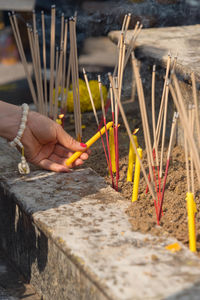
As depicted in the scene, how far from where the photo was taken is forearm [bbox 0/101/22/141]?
85.7 inches

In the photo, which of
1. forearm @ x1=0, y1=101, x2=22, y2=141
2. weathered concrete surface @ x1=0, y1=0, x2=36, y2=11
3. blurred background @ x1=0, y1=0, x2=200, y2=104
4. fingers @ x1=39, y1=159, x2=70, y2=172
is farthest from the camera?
weathered concrete surface @ x1=0, y1=0, x2=36, y2=11

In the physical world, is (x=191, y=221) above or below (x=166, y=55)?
below

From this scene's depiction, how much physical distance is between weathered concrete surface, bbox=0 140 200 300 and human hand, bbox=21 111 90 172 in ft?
0.19

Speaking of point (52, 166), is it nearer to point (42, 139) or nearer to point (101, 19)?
point (42, 139)

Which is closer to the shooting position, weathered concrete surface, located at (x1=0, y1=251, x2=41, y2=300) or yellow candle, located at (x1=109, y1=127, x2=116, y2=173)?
weathered concrete surface, located at (x1=0, y1=251, x2=41, y2=300)

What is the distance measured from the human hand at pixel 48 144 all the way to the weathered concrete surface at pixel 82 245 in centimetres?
6

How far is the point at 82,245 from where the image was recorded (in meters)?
1.71

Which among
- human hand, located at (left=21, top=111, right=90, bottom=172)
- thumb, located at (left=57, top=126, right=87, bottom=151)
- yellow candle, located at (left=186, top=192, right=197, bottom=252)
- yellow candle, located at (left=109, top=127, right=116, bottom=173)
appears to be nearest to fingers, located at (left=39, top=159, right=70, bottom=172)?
human hand, located at (left=21, top=111, right=90, bottom=172)

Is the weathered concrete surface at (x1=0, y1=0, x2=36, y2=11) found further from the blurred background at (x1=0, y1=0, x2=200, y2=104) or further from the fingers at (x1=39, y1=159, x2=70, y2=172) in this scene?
the fingers at (x1=39, y1=159, x2=70, y2=172)

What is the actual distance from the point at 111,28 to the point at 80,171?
1630 millimetres

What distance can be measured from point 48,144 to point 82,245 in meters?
0.77

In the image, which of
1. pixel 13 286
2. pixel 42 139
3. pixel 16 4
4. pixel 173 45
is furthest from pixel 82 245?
pixel 16 4

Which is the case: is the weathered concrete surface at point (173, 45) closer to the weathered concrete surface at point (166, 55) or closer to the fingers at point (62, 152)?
the weathered concrete surface at point (166, 55)

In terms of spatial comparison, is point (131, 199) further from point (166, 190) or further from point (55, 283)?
point (55, 283)
